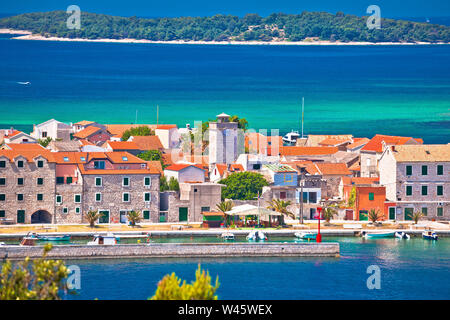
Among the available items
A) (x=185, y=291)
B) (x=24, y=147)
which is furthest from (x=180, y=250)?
(x=185, y=291)

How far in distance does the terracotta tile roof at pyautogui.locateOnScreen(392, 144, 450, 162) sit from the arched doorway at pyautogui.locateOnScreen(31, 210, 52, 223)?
22773 millimetres

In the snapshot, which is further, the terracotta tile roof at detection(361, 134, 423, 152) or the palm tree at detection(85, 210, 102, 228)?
the terracotta tile roof at detection(361, 134, 423, 152)

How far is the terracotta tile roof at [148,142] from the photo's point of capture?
90.7m

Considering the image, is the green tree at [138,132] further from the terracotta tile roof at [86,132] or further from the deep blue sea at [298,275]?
the deep blue sea at [298,275]

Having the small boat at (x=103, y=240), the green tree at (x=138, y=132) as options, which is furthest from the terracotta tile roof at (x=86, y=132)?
the small boat at (x=103, y=240)

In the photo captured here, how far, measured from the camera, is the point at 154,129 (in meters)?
104

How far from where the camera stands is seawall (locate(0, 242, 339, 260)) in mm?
57375

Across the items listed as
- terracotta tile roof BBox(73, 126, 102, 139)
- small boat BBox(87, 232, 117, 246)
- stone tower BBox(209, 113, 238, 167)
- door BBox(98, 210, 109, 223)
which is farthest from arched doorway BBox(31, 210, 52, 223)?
terracotta tile roof BBox(73, 126, 102, 139)

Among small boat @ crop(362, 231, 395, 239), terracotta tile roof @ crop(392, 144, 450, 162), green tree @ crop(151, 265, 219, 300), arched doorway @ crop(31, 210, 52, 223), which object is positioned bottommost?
green tree @ crop(151, 265, 219, 300)

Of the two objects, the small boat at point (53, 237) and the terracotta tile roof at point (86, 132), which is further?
the terracotta tile roof at point (86, 132)

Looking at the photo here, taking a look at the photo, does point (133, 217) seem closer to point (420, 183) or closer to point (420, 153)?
point (420, 183)

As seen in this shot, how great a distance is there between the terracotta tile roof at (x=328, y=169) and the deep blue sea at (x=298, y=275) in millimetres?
14160

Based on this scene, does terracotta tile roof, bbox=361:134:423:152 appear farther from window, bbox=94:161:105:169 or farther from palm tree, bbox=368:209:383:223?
window, bbox=94:161:105:169

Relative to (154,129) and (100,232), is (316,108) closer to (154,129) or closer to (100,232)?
(154,129)
